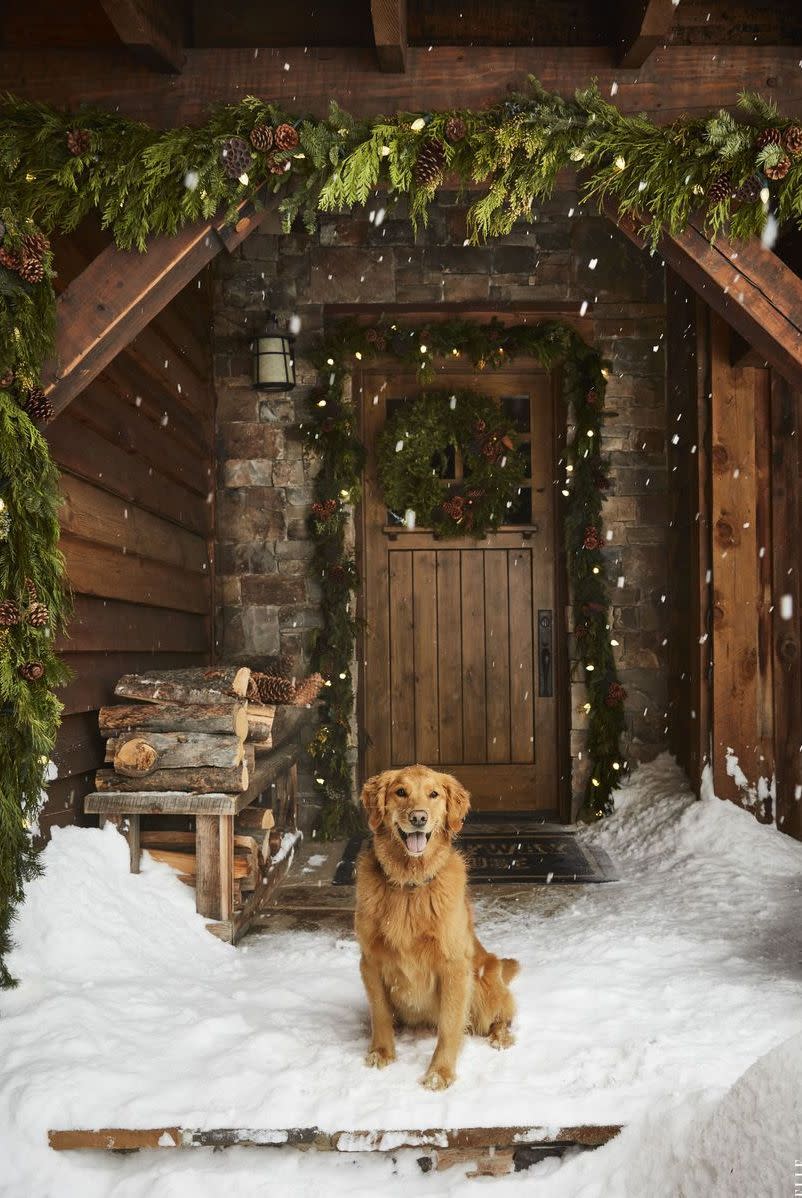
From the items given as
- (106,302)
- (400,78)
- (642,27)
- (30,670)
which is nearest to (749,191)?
(642,27)

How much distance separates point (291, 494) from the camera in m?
6.16

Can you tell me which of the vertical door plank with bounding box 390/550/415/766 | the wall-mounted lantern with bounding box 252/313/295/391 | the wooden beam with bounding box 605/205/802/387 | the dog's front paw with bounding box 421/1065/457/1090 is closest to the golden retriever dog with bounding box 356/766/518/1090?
the dog's front paw with bounding box 421/1065/457/1090

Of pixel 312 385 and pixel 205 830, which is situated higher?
pixel 312 385

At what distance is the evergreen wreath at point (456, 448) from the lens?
6.13 m

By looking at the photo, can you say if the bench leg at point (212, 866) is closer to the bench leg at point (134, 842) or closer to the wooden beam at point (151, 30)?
the bench leg at point (134, 842)

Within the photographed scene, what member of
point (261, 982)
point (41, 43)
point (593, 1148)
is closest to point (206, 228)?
point (41, 43)

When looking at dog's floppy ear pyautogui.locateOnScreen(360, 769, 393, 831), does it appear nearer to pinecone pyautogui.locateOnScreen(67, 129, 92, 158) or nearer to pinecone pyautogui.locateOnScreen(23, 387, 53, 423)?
pinecone pyautogui.locateOnScreen(23, 387, 53, 423)

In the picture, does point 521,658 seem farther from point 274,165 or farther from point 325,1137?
point 325,1137

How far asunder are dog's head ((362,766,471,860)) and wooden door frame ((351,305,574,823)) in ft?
10.6

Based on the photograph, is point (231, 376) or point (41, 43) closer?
point (41, 43)

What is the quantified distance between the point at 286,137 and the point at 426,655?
12.5 feet

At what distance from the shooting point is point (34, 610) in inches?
117

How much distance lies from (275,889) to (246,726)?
1.04m

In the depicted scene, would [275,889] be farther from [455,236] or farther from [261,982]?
[455,236]
